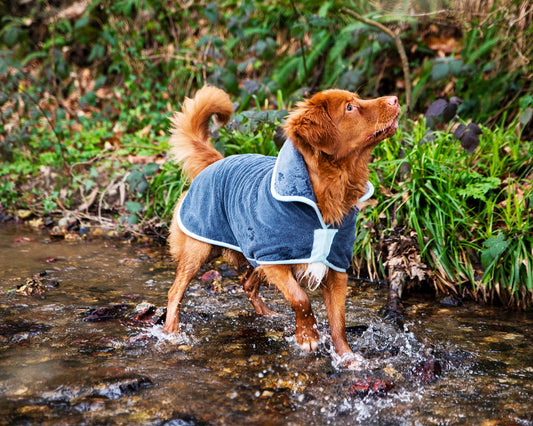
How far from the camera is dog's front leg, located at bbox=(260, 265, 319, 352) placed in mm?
3188

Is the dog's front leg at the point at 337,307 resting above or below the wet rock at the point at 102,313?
above

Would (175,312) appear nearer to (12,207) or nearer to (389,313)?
(389,313)

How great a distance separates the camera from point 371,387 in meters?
2.72

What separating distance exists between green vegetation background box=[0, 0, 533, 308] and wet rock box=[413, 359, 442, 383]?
1337 millimetres

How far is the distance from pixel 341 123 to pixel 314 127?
0.60 ft

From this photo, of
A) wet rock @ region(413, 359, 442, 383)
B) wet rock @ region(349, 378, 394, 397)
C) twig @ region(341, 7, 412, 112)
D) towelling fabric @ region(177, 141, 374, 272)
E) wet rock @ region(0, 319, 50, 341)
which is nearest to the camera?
wet rock @ region(349, 378, 394, 397)

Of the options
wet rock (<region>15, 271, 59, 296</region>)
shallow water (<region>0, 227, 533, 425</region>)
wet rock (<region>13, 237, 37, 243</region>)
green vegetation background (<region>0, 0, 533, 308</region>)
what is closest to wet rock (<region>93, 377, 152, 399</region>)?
shallow water (<region>0, 227, 533, 425</region>)

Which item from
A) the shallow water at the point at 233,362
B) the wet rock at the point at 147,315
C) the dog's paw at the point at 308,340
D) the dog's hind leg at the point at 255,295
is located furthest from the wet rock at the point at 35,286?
the dog's paw at the point at 308,340

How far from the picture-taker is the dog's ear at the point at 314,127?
9.73ft

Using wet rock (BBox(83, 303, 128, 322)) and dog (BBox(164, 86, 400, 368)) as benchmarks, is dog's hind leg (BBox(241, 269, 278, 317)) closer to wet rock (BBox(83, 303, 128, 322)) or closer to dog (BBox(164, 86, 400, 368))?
dog (BBox(164, 86, 400, 368))

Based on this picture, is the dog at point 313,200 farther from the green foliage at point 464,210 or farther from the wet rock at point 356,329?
the green foliage at point 464,210

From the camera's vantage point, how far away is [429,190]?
477 centimetres

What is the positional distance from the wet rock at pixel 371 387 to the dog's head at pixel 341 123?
4.04ft

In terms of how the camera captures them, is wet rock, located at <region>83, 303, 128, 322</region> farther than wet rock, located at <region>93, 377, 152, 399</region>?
Yes
